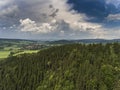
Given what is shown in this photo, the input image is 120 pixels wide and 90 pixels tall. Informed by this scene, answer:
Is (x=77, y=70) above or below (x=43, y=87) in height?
above

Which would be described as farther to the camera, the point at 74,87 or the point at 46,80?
the point at 46,80

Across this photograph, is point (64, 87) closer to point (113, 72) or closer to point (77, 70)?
point (77, 70)

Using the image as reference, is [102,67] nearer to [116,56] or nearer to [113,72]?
[113,72]

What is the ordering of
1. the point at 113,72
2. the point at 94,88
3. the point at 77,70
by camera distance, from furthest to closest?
the point at 77,70
the point at 113,72
the point at 94,88

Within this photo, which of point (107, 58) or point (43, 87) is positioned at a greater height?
point (107, 58)

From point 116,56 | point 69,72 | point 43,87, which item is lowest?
point 43,87

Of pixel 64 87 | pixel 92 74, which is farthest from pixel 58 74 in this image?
pixel 92 74

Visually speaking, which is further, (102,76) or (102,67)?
(102,67)

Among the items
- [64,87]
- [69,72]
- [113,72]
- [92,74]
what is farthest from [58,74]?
[113,72]

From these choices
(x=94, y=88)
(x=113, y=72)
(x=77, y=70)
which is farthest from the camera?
(x=77, y=70)
